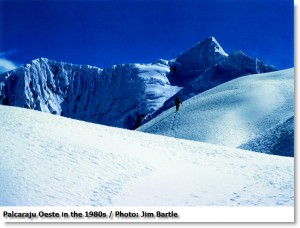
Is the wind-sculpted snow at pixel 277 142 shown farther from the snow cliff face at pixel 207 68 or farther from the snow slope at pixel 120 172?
the snow cliff face at pixel 207 68

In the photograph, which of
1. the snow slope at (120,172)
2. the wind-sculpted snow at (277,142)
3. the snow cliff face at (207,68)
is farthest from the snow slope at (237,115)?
the snow cliff face at (207,68)

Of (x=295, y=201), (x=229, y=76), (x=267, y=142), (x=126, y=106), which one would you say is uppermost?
(x=126, y=106)

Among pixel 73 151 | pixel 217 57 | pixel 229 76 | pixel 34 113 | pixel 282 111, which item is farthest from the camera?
pixel 217 57

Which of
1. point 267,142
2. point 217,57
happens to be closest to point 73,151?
point 267,142

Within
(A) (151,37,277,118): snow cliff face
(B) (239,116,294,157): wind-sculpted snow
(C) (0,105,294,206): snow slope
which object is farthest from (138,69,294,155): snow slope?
(A) (151,37,277,118): snow cliff face

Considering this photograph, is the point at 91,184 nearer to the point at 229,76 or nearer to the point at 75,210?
the point at 75,210

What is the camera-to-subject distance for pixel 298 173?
11.8m

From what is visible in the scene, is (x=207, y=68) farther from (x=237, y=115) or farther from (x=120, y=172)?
(x=120, y=172)

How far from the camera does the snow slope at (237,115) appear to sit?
35.2 metres

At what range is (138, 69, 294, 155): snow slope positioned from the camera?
1388 inches

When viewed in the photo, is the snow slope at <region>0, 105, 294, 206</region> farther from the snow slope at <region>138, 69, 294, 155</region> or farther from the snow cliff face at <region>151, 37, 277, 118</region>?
the snow cliff face at <region>151, 37, 277, 118</region>

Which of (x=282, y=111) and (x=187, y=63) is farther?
(x=187, y=63)

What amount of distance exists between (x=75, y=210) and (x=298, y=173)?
681 cm

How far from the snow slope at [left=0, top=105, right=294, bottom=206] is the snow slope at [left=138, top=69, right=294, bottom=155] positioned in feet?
42.8
